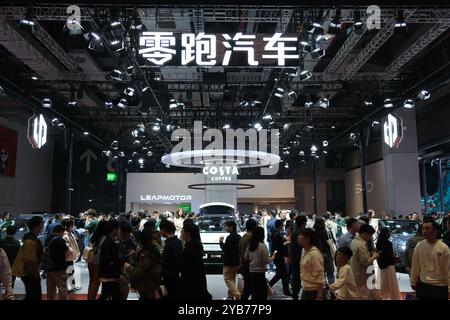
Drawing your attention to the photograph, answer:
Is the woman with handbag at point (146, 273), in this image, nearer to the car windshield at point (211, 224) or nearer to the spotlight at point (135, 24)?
the spotlight at point (135, 24)

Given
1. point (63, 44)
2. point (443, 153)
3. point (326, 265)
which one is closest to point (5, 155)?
point (63, 44)

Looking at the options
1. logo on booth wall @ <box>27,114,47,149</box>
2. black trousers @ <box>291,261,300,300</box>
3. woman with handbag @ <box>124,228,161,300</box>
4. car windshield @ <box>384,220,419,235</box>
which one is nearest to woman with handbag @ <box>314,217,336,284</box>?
black trousers @ <box>291,261,300,300</box>

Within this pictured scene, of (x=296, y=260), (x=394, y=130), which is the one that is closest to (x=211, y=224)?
(x=296, y=260)

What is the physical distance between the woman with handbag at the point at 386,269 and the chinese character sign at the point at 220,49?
3340 mm

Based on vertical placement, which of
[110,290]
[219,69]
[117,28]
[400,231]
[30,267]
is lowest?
[110,290]

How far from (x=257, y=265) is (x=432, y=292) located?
7.51 feet

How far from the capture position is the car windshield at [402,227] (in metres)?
12.0

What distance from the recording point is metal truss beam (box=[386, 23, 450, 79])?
1128cm

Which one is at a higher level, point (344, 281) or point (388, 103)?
point (388, 103)

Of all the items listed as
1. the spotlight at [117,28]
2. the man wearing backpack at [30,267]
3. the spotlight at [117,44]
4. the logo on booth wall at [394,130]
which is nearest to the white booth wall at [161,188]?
the logo on booth wall at [394,130]

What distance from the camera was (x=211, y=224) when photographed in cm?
1212

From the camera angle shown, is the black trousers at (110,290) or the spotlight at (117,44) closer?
the black trousers at (110,290)

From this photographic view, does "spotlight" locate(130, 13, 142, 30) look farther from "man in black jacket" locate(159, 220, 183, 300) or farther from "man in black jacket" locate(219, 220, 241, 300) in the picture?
"man in black jacket" locate(159, 220, 183, 300)

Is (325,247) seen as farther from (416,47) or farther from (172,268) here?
(416,47)
